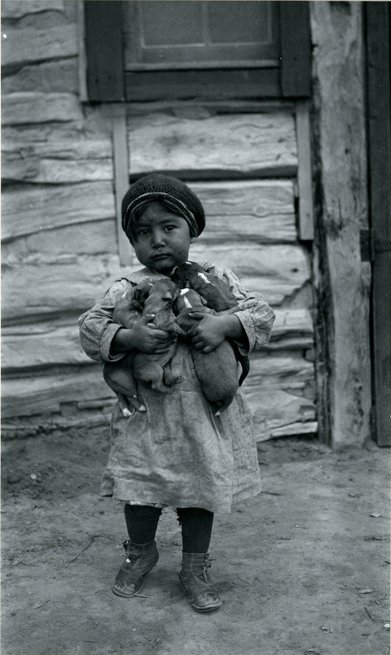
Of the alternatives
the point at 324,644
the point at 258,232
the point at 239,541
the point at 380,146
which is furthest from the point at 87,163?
the point at 324,644

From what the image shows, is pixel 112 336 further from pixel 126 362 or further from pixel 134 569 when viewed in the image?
pixel 134 569

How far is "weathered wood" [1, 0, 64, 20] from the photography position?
4.11 metres

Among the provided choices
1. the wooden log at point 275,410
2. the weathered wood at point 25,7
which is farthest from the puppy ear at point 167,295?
the weathered wood at point 25,7

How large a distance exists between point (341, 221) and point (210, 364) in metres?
2.20

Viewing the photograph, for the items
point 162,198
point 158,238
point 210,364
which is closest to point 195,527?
point 210,364

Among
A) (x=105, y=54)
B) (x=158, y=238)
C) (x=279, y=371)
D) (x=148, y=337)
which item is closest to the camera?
(x=148, y=337)

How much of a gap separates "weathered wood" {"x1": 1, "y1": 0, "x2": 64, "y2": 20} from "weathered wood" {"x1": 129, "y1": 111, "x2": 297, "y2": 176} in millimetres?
778

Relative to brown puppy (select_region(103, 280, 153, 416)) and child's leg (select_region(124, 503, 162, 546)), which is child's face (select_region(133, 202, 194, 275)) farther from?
child's leg (select_region(124, 503, 162, 546))

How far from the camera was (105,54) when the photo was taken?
410cm

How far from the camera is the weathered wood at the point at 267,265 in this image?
14.1 feet

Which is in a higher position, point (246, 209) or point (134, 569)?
point (246, 209)

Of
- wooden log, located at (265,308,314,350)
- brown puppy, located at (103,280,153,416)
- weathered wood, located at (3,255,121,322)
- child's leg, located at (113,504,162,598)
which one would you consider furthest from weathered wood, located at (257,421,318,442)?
brown puppy, located at (103,280,153,416)

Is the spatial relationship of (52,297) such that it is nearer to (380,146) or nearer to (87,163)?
(87,163)

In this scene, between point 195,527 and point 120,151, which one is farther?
point 120,151
